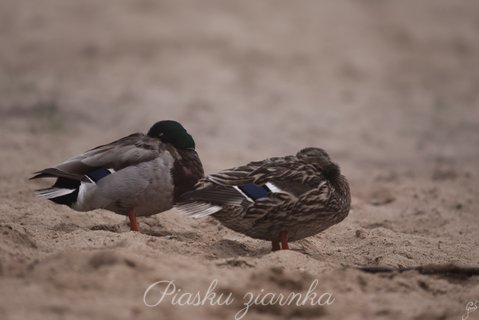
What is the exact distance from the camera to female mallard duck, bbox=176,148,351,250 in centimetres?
613

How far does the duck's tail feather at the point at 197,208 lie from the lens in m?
6.13

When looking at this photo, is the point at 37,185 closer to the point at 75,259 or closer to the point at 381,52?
the point at 75,259

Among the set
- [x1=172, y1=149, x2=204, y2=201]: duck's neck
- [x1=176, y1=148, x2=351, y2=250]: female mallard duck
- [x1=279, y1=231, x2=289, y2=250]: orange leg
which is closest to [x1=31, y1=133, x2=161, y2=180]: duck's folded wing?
[x1=172, y1=149, x2=204, y2=201]: duck's neck

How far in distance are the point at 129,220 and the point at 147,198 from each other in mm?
513

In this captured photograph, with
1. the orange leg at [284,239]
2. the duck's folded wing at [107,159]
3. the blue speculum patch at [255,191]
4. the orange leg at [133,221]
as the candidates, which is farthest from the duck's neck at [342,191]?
the orange leg at [133,221]

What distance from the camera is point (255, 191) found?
6.16 metres

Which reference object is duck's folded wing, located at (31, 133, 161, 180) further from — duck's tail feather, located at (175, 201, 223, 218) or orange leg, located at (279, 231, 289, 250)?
orange leg, located at (279, 231, 289, 250)

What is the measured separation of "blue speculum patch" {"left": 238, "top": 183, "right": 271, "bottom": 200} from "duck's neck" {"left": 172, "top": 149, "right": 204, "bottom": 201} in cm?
77

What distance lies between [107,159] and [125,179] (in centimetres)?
24

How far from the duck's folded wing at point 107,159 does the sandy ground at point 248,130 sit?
1.40ft

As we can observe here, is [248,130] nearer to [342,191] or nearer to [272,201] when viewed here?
[342,191]

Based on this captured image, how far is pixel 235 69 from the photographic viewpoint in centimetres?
1552

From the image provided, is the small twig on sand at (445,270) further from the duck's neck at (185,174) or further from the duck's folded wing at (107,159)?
the duck's folded wing at (107,159)

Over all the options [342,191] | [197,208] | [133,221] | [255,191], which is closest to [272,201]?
[255,191]
